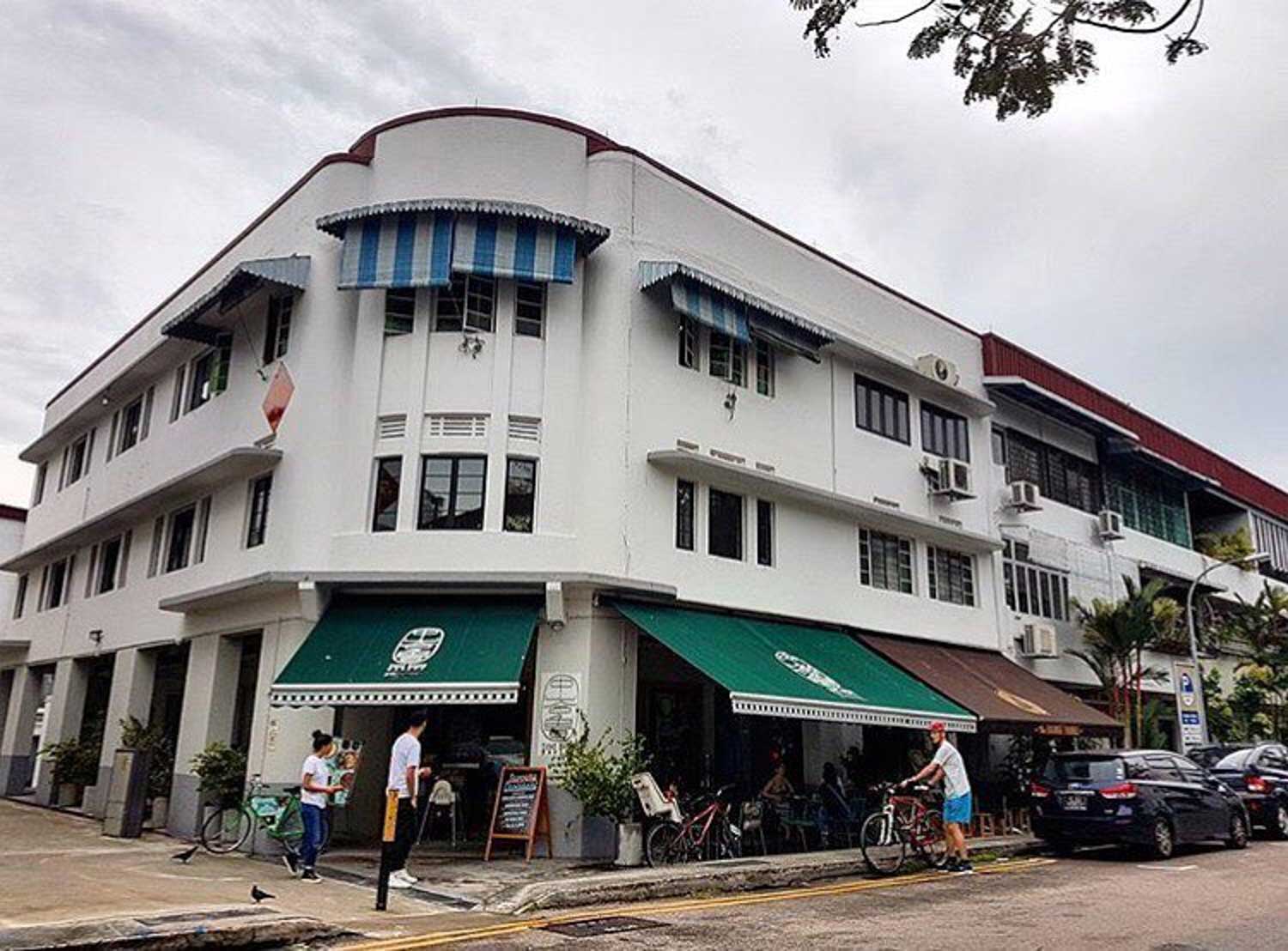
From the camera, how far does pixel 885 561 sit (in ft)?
69.5

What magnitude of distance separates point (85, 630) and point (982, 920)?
2170 cm

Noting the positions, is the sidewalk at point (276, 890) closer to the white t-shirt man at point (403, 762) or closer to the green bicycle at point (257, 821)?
the green bicycle at point (257, 821)

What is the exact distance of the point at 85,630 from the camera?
79.6ft

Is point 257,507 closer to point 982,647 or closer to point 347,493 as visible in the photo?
point 347,493

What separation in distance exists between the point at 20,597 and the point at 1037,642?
28315 millimetres

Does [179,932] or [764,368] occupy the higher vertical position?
[764,368]

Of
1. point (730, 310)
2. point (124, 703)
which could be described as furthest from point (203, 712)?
point (730, 310)

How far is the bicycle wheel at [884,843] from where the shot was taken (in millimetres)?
13586

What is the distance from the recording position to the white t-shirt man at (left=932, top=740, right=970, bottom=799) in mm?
13734

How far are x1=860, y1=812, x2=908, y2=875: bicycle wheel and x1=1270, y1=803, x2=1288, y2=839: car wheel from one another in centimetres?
966

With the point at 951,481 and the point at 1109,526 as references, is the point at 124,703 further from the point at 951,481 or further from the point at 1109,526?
the point at 1109,526

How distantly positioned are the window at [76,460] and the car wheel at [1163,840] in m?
25.6

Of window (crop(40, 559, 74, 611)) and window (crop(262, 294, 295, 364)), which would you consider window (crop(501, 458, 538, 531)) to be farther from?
window (crop(40, 559, 74, 611))

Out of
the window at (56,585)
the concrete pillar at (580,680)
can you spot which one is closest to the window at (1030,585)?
the concrete pillar at (580,680)
